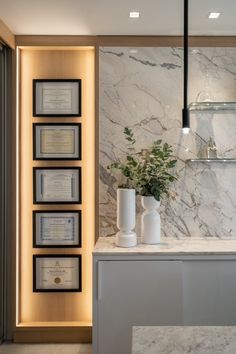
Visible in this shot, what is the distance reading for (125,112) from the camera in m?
3.21

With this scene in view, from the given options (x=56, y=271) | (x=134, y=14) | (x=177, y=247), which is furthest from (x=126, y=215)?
(x=134, y=14)

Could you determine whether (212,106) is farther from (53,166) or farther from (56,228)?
(56,228)

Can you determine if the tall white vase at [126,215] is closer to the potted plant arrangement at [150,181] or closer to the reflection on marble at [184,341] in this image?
the potted plant arrangement at [150,181]

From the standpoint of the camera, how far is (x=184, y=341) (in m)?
1.20

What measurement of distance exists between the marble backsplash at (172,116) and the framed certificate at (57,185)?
25cm

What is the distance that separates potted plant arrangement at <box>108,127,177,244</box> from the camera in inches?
113

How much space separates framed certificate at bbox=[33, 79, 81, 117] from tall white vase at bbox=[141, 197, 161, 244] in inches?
40.0

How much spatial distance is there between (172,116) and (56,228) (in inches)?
54.7

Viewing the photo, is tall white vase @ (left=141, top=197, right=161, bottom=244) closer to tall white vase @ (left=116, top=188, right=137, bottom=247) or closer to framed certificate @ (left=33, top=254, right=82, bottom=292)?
tall white vase @ (left=116, top=188, right=137, bottom=247)

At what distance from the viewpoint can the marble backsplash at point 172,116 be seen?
126 inches

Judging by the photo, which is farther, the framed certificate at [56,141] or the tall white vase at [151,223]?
the framed certificate at [56,141]

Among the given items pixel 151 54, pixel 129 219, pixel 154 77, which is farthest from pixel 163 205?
pixel 151 54

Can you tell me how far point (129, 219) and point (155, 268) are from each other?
40cm

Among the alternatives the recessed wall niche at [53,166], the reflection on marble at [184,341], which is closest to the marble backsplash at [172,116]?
the recessed wall niche at [53,166]
